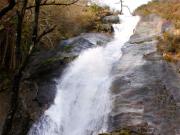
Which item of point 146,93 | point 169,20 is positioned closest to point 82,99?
point 146,93

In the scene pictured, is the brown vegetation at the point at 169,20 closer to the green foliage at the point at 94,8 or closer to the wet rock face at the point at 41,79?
the green foliage at the point at 94,8

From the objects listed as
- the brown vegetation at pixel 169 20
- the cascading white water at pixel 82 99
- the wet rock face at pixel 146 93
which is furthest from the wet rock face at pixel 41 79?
the brown vegetation at pixel 169 20

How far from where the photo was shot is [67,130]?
1537 centimetres

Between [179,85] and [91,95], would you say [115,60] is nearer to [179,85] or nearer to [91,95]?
[91,95]

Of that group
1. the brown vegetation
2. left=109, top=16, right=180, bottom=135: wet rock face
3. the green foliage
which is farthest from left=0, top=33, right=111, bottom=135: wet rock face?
the green foliage

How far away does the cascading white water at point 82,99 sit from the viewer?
47.9 ft

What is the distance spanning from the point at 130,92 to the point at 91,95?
2298 mm

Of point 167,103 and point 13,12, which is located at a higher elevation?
point 13,12

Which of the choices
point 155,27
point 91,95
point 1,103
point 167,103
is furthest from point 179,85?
point 155,27

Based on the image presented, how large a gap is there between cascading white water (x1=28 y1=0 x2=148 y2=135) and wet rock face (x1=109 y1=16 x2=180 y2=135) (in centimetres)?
51

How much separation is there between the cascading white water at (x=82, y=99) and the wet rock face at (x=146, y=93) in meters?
0.51

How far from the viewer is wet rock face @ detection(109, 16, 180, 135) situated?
40.4 feet

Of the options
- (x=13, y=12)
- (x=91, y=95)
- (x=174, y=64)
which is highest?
(x=13, y=12)

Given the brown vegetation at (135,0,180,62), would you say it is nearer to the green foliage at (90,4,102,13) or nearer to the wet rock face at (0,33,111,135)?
the green foliage at (90,4,102,13)
